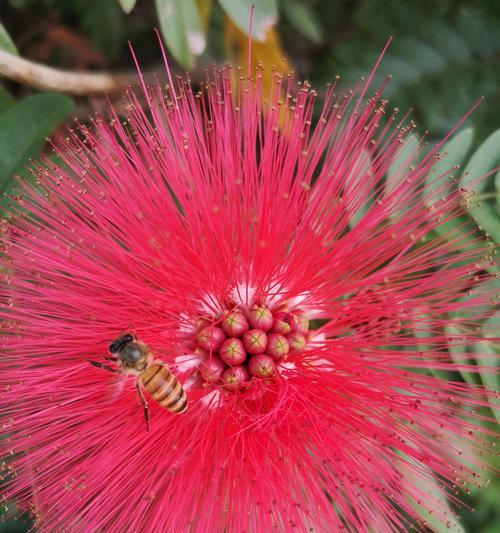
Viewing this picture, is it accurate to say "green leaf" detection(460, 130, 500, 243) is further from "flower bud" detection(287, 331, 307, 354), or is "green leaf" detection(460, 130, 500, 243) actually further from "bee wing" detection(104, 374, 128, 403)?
"bee wing" detection(104, 374, 128, 403)

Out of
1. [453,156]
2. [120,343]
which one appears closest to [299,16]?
[453,156]

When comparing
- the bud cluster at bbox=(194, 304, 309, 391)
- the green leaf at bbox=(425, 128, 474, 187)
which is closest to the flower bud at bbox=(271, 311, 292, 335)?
the bud cluster at bbox=(194, 304, 309, 391)

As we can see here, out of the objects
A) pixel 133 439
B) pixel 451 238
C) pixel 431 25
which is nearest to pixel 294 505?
pixel 133 439

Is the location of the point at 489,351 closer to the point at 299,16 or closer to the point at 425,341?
the point at 425,341

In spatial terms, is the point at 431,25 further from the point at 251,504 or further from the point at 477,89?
the point at 251,504

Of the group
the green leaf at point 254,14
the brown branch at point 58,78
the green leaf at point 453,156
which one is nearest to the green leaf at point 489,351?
the green leaf at point 453,156
